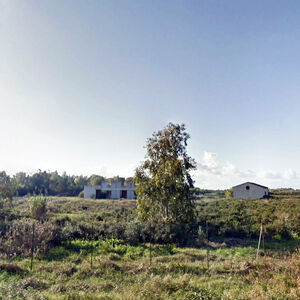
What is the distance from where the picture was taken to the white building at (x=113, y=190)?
45031 mm

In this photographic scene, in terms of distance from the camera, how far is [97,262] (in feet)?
29.2

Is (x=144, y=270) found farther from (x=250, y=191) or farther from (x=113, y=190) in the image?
(x=113, y=190)

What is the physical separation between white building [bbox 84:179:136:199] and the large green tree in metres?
29.2

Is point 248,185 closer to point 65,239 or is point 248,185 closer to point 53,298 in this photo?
point 65,239

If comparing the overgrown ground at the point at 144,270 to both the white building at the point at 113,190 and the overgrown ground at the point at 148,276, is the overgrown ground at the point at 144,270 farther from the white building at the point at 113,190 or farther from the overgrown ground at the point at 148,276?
the white building at the point at 113,190

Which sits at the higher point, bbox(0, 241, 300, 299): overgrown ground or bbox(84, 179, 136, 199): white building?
bbox(84, 179, 136, 199): white building

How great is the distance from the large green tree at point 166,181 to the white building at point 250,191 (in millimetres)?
26658

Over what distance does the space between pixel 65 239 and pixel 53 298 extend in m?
6.96

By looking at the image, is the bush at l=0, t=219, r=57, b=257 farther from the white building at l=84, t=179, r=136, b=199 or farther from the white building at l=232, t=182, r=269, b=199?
the white building at l=232, t=182, r=269, b=199

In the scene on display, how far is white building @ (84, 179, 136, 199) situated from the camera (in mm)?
45031

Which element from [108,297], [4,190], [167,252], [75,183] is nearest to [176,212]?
[167,252]

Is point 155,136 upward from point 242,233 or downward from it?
upward

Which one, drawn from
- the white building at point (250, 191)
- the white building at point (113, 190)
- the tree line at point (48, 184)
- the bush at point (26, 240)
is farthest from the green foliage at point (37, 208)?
the tree line at point (48, 184)

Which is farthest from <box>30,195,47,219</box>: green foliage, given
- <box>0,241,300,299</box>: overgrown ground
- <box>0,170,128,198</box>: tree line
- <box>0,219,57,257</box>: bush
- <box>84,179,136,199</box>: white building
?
<box>0,170,128,198</box>: tree line
